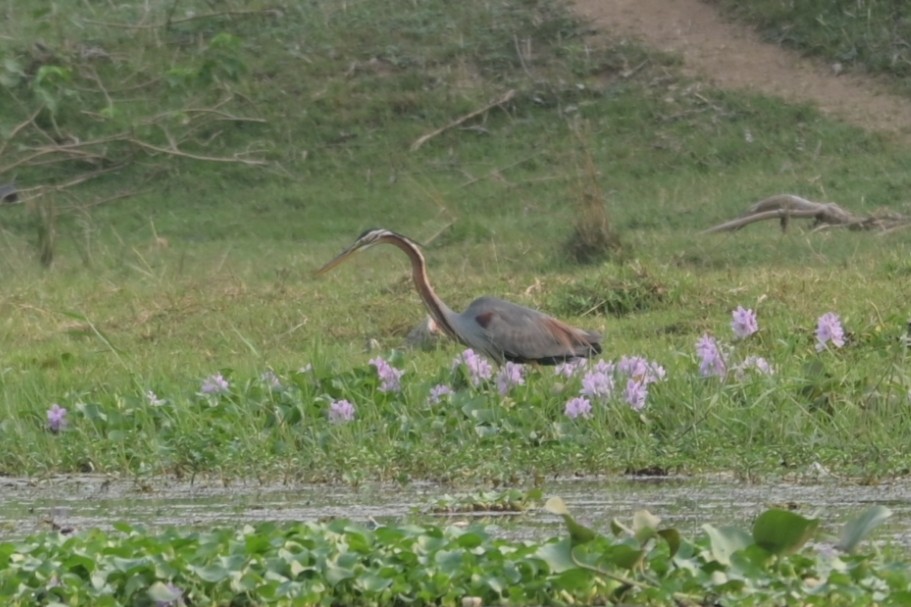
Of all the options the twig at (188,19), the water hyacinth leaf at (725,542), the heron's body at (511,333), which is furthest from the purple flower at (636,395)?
the twig at (188,19)

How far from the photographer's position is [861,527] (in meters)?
4.01

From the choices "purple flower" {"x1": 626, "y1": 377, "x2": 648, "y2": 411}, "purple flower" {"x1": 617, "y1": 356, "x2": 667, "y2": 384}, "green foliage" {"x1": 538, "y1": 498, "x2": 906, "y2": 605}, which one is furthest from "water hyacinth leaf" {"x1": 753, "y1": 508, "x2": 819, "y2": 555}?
"purple flower" {"x1": 617, "y1": 356, "x2": 667, "y2": 384}

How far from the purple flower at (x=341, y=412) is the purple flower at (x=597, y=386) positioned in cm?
82

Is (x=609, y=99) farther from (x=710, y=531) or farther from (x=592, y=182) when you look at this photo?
(x=710, y=531)

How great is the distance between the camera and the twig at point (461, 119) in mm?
16156

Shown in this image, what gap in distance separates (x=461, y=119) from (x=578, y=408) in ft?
33.6

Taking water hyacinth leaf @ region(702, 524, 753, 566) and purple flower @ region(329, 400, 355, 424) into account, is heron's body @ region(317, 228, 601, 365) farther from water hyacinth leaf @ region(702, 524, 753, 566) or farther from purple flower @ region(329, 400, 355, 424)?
water hyacinth leaf @ region(702, 524, 753, 566)

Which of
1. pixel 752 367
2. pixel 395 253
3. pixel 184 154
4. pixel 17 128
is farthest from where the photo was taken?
pixel 184 154

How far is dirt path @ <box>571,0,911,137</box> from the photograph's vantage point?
15.9 meters

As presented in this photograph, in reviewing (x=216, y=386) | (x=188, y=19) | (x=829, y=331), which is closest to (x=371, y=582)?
(x=216, y=386)

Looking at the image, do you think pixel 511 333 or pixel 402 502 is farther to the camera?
pixel 511 333

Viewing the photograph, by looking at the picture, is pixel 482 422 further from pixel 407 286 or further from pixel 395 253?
pixel 395 253

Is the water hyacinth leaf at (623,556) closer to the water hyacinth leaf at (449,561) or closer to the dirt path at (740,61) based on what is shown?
the water hyacinth leaf at (449,561)

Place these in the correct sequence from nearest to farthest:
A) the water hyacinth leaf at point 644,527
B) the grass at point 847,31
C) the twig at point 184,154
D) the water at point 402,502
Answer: the water hyacinth leaf at point 644,527
the water at point 402,502
the twig at point 184,154
the grass at point 847,31
